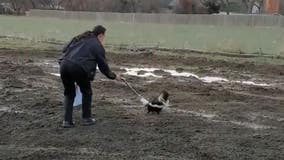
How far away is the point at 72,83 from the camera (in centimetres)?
940

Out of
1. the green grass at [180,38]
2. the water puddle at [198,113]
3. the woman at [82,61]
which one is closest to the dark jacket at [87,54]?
the woman at [82,61]

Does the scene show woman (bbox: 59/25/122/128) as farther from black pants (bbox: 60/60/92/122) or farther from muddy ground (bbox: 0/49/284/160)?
muddy ground (bbox: 0/49/284/160)

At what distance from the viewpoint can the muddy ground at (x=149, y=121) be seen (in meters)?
8.13

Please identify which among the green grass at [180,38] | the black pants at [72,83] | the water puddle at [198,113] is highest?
the black pants at [72,83]

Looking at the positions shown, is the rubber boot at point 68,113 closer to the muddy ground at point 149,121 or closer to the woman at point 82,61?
the woman at point 82,61

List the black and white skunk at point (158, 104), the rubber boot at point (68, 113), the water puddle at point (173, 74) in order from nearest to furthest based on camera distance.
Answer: the rubber boot at point (68, 113), the black and white skunk at point (158, 104), the water puddle at point (173, 74)

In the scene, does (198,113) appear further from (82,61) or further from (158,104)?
(82,61)

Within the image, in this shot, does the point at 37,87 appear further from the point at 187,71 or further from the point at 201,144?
the point at 201,144

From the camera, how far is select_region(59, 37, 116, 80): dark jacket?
923 centimetres

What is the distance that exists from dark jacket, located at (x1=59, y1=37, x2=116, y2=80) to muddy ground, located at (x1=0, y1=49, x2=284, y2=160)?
3.50ft

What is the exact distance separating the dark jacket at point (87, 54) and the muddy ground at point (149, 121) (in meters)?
1.07

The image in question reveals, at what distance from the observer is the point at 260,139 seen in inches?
353

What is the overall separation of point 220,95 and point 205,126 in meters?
3.46

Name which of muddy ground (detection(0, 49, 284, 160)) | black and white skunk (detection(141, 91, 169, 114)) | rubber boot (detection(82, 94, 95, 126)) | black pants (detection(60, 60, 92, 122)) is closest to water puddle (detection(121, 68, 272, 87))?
muddy ground (detection(0, 49, 284, 160))
